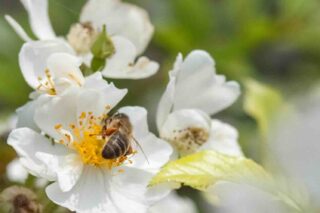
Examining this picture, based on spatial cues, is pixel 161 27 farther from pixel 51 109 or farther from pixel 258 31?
pixel 51 109

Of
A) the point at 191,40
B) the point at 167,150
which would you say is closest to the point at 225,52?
the point at 191,40

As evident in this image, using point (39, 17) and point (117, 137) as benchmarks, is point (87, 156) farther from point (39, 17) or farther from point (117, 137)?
point (39, 17)

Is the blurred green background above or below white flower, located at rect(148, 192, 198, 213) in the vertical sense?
above

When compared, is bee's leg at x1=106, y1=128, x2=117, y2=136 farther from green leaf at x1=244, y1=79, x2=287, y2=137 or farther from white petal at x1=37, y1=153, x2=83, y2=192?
green leaf at x1=244, y1=79, x2=287, y2=137

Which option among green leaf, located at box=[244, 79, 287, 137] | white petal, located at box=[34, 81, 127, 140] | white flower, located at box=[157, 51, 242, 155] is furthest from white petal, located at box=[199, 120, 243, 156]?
white petal, located at box=[34, 81, 127, 140]

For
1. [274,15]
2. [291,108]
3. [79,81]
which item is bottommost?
[79,81]

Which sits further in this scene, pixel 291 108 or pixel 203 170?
pixel 291 108
